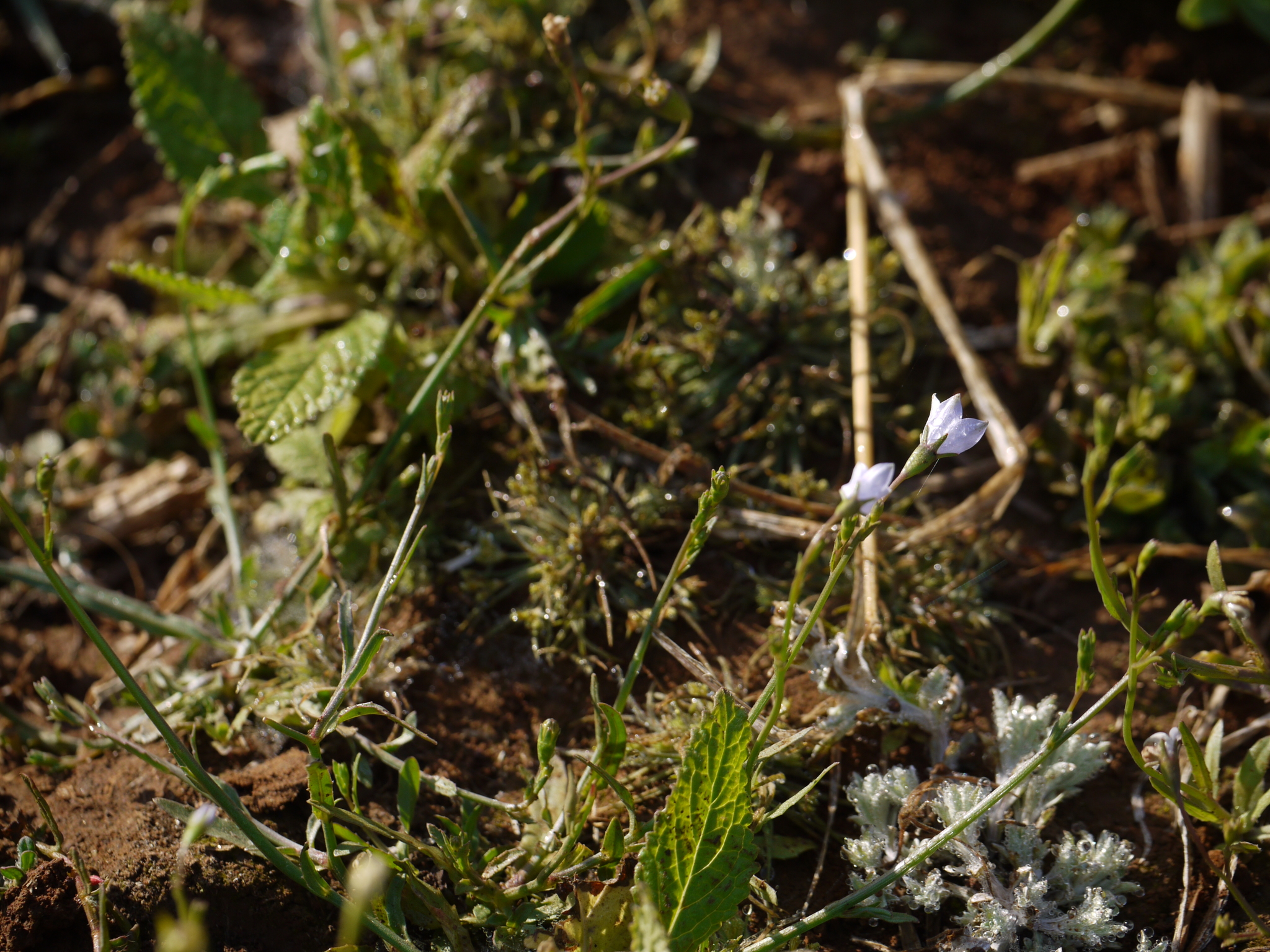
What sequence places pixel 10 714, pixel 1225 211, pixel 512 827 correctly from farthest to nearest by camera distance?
pixel 1225 211, pixel 10 714, pixel 512 827

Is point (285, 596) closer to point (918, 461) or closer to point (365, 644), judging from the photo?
point (365, 644)

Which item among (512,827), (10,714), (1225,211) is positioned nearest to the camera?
(512,827)

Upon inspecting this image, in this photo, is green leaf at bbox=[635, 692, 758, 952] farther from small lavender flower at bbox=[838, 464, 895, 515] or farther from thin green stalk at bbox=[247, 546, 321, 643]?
thin green stalk at bbox=[247, 546, 321, 643]

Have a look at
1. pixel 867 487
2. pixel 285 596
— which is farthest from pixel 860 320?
pixel 285 596

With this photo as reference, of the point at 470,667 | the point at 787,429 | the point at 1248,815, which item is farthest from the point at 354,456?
the point at 1248,815

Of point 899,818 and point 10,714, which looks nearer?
point 899,818

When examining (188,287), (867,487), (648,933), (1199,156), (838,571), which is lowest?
(648,933)

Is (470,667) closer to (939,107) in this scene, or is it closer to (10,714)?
(10,714)
